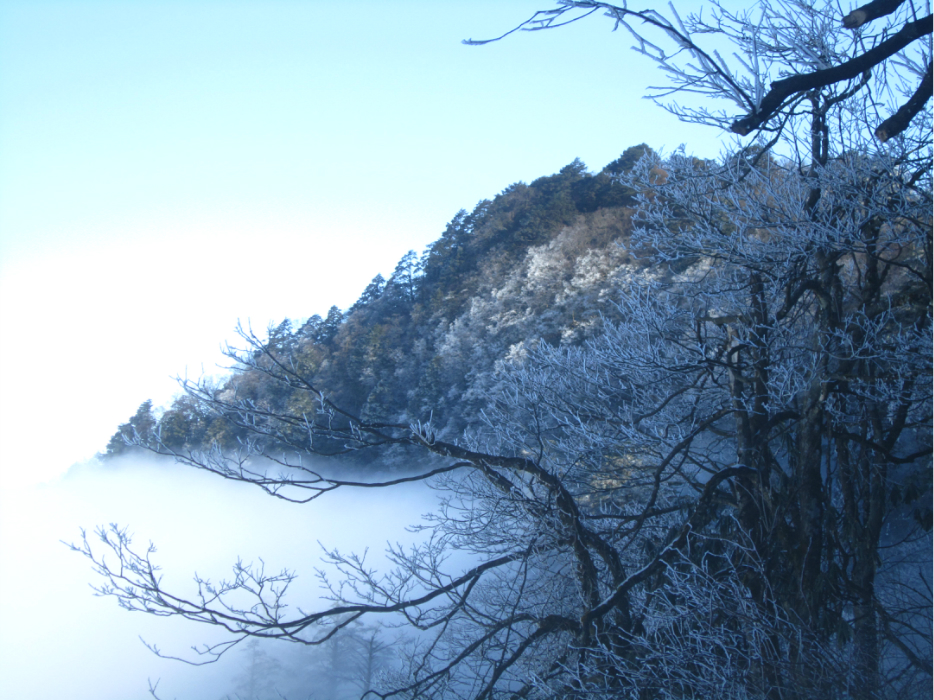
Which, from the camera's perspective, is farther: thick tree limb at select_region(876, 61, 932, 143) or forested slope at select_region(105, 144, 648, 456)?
forested slope at select_region(105, 144, 648, 456)

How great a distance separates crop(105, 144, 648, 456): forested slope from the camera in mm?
10117

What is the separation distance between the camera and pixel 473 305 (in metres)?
12.0

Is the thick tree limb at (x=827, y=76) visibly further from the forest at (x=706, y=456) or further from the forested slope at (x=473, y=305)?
the forested slope at (x=473, y=305)

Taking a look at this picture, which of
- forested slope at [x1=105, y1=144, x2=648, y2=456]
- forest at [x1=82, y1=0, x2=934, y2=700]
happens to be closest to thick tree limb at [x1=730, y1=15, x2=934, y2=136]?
forest at [x1=82, y1=0, x2=934, y2=700]

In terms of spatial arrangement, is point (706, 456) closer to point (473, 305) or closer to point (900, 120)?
point (900, 120)

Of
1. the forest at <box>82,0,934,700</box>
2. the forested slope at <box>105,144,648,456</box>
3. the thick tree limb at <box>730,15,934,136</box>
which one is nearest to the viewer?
the thick tree limb at <box>730,15,934,136</box>

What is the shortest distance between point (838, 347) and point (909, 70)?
1.64 m

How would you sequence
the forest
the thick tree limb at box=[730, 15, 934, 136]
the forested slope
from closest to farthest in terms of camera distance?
the thick tree limb at box=[730, 15, 934, 136] < the forest < the forested slope

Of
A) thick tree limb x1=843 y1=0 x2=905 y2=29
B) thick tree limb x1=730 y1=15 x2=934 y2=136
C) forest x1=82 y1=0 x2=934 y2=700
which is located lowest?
forest x1=82 y1=0 x2=934 y2=700

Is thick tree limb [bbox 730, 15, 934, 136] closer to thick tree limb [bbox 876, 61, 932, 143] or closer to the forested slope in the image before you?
thick tree limb [bbox 876, 61, 932, 143]

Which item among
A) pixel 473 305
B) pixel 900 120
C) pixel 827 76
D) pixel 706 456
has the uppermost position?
pixel 473 305

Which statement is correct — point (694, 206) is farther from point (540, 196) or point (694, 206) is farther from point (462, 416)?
point (540, 196)

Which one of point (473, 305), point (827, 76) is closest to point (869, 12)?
point (827, 76)

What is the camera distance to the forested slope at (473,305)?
10.1 m
